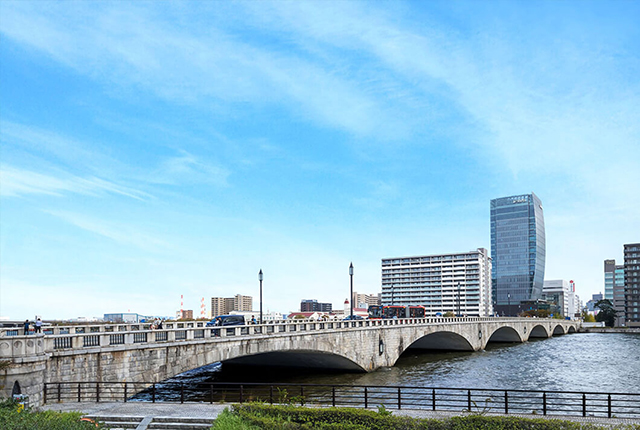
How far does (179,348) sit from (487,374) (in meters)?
37.5

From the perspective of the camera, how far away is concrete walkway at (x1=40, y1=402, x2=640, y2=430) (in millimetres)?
22384

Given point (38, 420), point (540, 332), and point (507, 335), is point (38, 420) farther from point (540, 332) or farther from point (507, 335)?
point (540, 332)

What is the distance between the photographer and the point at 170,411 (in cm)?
2353

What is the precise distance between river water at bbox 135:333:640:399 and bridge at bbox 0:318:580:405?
82.9 inches

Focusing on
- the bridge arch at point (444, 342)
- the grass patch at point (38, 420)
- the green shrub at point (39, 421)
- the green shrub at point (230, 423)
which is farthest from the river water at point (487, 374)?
the green shrub at point (39, 421)

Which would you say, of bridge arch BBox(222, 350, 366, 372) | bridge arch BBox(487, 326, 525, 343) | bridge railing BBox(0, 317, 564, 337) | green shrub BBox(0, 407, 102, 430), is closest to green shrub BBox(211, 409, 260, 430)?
green shrub BBox(0, 407, 102, 430)

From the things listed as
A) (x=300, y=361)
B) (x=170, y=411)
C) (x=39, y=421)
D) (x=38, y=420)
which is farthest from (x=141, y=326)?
(x=39, y=421)

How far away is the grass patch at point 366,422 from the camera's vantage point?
64.6 feet

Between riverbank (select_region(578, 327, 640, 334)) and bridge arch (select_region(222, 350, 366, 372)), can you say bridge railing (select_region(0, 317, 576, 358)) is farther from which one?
riverbank (select_region(578, 327, 640, 334))

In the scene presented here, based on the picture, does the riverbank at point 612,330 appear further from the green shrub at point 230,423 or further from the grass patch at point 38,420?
the grass patch at point 38,420

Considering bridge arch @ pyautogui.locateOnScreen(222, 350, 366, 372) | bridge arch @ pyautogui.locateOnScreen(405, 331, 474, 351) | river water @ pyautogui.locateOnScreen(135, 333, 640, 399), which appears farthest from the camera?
bridge arch @ pyautogui.locateOnScreen(405, 331, 474, 351)

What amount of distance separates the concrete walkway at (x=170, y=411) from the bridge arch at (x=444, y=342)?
62030mm

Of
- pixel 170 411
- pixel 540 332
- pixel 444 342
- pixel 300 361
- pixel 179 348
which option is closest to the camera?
pixel 170 411

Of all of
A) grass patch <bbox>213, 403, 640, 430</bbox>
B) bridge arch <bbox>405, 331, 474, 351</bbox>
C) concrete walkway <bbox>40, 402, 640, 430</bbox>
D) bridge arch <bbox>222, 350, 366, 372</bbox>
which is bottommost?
bridge arch <bbox>405, 331, 474, 351</bbox>
